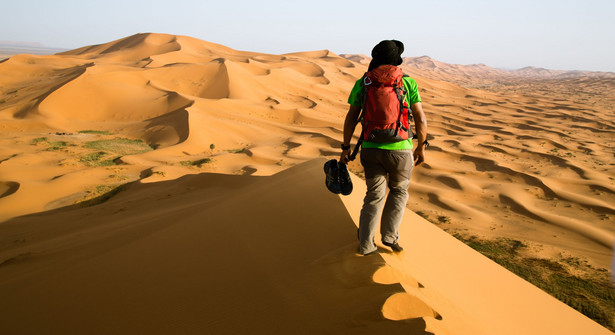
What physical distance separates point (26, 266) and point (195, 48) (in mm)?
35806

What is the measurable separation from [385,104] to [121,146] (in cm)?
973

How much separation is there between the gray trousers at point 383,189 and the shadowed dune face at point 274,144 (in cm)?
306

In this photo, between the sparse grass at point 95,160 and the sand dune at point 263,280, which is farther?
the sparse grass at point 95,160

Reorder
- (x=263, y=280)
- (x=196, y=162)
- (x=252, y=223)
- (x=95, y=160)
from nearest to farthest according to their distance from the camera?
(x=263, y=280) < (x=252, y=223) < (x=95, y=160) < (x=196, y=162)

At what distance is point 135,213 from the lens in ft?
15.2

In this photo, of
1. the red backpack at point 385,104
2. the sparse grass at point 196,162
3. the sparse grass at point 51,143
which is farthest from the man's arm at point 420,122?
the sparse grass at point 51,143

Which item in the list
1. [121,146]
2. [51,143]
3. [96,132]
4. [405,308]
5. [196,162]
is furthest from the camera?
[96,132]

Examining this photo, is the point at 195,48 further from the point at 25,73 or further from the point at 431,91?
the point at 431,91

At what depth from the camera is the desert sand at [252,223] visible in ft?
6.29

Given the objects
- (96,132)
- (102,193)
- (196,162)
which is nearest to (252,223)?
(102,193)

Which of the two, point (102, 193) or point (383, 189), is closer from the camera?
point (383, 189)

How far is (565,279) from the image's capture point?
368 cm

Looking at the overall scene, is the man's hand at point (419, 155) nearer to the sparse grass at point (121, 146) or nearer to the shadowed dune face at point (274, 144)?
the shadowed dune face at point (274, 144)

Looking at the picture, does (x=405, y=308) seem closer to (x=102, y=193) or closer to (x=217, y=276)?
(x=217, y=276)
